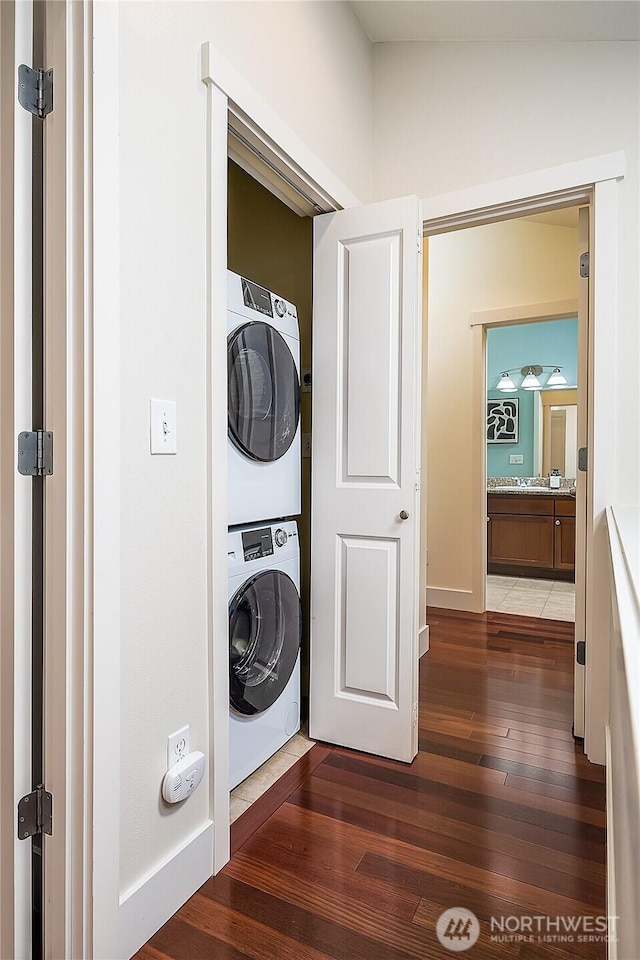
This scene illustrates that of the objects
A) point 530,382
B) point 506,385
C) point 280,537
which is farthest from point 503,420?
point 280,537

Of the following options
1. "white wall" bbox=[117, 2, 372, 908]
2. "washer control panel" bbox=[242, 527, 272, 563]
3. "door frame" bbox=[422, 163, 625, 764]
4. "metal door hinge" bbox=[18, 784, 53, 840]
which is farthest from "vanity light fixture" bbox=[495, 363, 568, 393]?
"metal door hinge" bbox=[18, 784, 53, 840]

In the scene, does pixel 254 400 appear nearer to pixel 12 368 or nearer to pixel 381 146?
pixel 12 368

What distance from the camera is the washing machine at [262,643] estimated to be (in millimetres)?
1814

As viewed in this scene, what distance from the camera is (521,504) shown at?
543cm

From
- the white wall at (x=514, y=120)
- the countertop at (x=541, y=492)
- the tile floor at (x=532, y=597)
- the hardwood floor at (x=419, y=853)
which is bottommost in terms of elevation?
the hardwood floor at (x=419, y=853)

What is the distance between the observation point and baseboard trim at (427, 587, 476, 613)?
159 inches

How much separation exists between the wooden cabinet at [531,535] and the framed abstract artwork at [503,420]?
3.48 feet

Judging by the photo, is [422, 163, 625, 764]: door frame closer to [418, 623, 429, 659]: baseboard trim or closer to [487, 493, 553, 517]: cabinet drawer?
[418, 623, 429, 659]: baseboard trim

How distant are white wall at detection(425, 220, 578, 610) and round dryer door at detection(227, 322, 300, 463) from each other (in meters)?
2.21

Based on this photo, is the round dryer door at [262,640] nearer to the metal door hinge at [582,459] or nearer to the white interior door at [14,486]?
the white interior door at [14,486]

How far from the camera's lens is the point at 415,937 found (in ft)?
4.14

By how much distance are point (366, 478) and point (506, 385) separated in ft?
15.4

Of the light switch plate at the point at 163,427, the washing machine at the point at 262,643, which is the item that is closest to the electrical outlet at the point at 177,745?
the washing machine at the point at 262,643

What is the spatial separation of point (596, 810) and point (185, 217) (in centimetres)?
213
